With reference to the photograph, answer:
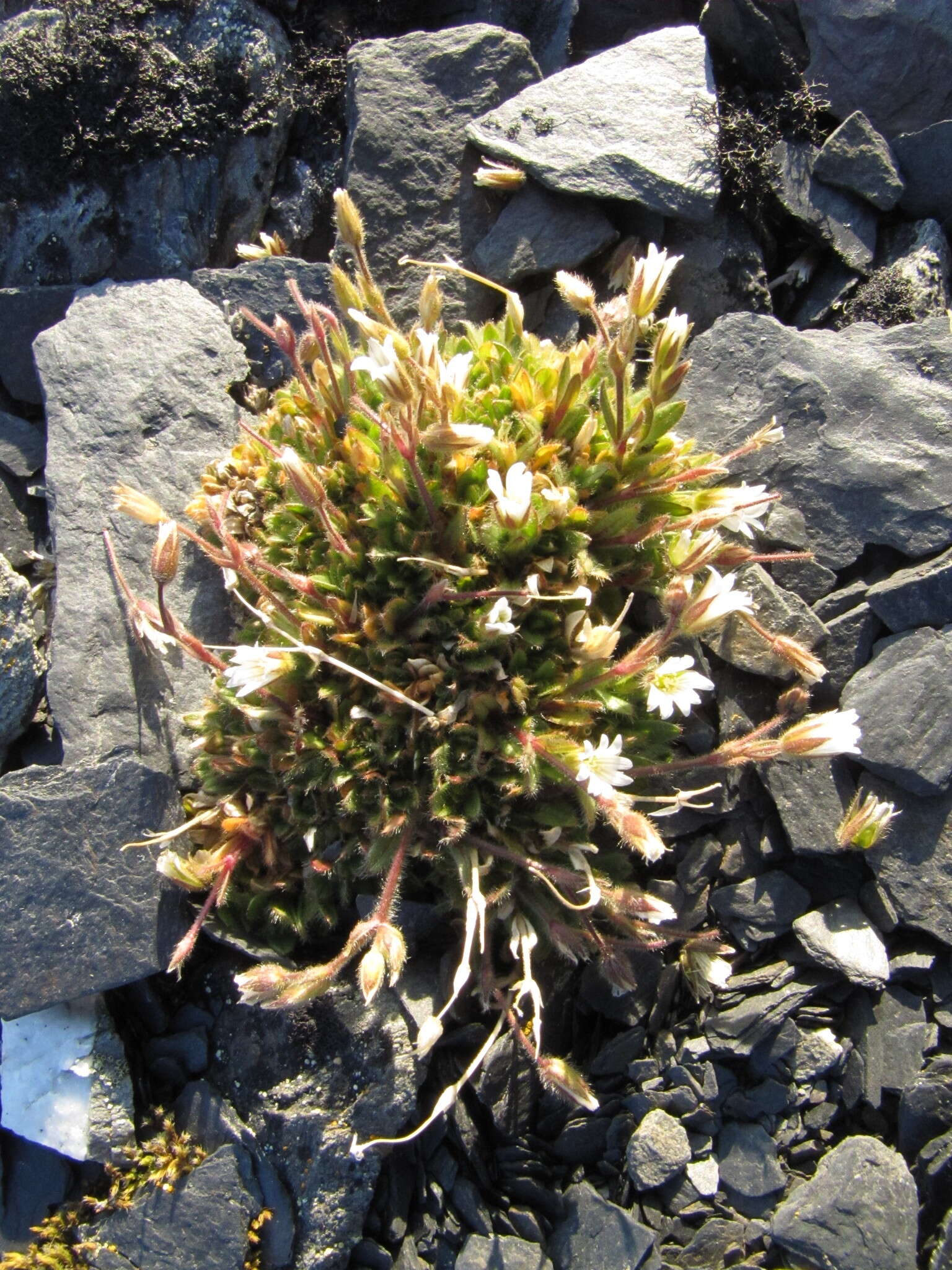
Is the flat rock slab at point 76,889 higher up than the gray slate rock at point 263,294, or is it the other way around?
the gray slate rock at point 263,294

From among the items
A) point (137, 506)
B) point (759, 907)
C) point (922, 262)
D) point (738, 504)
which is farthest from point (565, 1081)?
point (922, 262)

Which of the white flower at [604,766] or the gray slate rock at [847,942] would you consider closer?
the white flower at [604,766]

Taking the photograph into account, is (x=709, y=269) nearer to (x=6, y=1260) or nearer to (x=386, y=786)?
(x=386, y=786)

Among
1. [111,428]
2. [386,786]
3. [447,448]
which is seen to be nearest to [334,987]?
[386,786]

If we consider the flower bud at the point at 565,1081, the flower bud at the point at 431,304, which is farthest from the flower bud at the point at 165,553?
the flower bud at the point at 565,1081

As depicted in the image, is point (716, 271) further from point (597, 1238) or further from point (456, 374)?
point (597, 1238)

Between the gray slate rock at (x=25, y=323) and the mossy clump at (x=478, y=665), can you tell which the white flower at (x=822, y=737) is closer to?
the mossy clump at (x=478, y=665)

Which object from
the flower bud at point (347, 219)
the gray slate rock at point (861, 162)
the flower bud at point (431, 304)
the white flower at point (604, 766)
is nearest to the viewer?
the white flower at point (604, 766)
